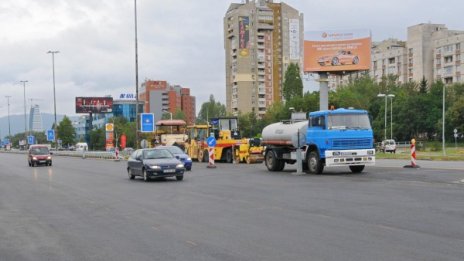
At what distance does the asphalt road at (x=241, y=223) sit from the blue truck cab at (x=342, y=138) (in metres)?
5.07

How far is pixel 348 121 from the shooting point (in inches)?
1041

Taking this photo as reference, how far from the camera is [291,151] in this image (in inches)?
1162

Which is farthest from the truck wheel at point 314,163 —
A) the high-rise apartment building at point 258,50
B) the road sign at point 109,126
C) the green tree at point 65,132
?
the green tree at point 65,132

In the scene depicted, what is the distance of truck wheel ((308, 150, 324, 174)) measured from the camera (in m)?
26.8

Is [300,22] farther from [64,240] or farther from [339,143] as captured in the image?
[64,240]

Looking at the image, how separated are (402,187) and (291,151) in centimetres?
1088

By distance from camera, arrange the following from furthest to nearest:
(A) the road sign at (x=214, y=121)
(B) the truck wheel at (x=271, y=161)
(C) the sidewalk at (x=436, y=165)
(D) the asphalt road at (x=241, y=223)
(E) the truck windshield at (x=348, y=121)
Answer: (A) the road sign at (x=214, y=121)
(B) the truck wheel at (x=271, y=161)
(C) the sidewalk at (x=436, y=165)
(E) the truck windshield at (x=348, y=121)
(D) the asphalt road at (x=241, y=223)

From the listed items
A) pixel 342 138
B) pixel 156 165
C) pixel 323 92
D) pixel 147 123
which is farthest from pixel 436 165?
pixel 147 123

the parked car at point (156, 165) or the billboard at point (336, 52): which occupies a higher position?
the billboard at point (336, 52)

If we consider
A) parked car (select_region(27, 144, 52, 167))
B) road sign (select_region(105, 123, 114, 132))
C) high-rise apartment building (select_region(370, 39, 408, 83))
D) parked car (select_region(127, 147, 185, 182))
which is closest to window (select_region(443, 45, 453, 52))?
high-rise apartment building (select_region(370, 39, 408, 83))

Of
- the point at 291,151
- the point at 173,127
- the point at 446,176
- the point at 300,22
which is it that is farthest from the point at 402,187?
the point at 300,22

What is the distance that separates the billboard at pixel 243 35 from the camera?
487 ft

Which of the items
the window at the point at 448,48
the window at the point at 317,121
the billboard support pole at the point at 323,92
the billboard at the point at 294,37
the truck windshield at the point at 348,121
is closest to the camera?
the truck windshield at the point at 348,121

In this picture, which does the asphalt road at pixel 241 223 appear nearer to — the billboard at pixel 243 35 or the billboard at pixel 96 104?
the billboard at pixel 96 104
